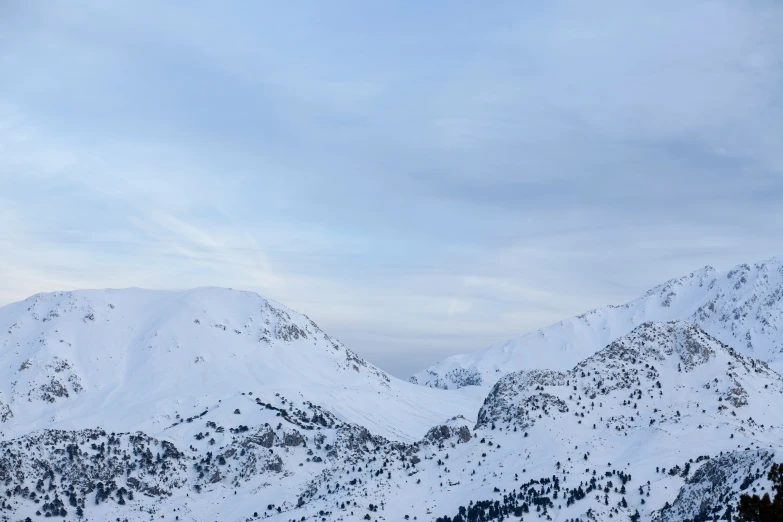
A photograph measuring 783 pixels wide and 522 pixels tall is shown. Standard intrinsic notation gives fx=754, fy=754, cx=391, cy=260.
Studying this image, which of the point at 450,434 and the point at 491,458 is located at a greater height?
the point at 450,434

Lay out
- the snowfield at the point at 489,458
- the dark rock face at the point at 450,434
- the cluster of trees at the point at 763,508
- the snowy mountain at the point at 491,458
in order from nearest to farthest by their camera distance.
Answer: the cluster of trees at the point at 763,508 < the snowfield at the point at 489,458 < the snowy mountain at the point at 491,458 < the dark rock face at the point at 450,434

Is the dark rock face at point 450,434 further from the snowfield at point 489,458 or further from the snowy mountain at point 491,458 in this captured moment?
the snowfield at point 489,458

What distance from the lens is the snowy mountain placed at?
5172 inches

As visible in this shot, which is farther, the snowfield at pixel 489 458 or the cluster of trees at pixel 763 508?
the snowfield at pixel 489 458

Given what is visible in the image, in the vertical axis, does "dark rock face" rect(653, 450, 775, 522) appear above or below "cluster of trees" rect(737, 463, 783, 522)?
below

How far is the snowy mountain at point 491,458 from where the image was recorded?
13138 cm

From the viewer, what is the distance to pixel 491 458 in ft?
484

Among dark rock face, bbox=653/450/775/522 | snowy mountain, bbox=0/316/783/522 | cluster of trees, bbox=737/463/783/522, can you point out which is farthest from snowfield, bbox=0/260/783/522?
cluster of trees, bbox=737/463/783/522

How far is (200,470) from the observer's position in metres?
176

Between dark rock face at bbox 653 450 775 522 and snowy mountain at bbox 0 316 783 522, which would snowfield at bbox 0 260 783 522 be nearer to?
snowy mountain at bbox 0 316 783 522

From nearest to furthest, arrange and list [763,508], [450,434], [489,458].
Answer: [763,508]
[489,458]
[450,434]

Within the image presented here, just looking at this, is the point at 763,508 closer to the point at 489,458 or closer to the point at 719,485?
the point at 719,485

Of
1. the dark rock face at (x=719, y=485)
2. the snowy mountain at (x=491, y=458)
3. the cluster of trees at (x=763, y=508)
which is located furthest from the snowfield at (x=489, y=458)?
the cluster of trees at (x=763, y=508)

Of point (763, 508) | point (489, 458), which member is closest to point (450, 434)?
point (489, 458)
